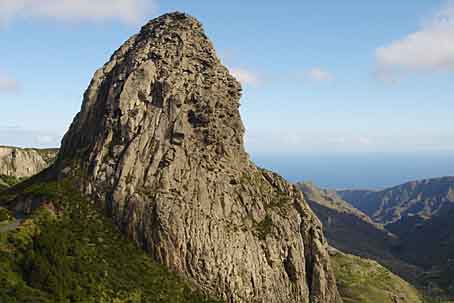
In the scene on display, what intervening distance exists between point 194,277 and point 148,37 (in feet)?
200

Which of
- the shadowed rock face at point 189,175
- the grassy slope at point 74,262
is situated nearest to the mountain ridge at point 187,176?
the shadowed rock face at point 189,175

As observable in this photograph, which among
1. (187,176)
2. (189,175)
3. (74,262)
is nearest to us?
(74,262)

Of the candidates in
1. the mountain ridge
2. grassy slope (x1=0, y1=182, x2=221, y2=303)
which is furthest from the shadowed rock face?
grassy slope (x1=0, y1=182, x2=221, y2=303)

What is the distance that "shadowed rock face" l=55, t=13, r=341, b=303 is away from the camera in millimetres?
105000

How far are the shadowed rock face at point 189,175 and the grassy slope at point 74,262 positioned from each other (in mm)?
4489

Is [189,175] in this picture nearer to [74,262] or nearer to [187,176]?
[187,176]

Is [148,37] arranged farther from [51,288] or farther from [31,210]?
[51,288]

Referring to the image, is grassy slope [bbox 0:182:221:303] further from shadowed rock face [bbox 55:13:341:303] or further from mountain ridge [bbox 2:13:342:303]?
shadowed rock face [bbox 55:13:341:303]

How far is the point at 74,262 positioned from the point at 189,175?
33.7 m

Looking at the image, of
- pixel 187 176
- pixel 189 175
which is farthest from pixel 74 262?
pixel 189 175

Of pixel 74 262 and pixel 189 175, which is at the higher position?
pixel 189 175

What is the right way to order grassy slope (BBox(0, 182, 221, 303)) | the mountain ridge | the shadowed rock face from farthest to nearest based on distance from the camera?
the shadowed rock face < the mountain ridge < grassy slope (BBox(0, 182, 221, 303))

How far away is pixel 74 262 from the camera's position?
3430 inches

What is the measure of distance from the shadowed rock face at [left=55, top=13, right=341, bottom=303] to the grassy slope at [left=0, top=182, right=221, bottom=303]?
→ 449cm
